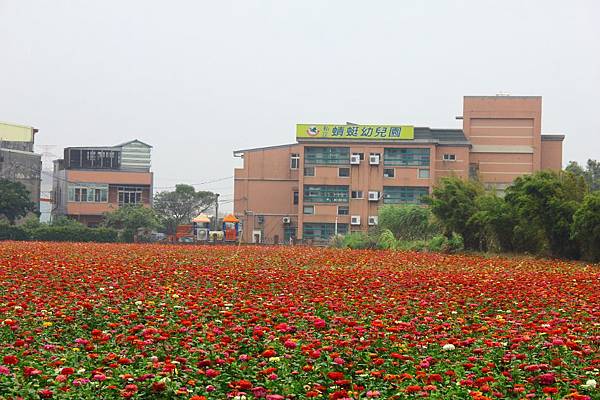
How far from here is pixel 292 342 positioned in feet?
20.5

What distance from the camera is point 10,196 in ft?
174

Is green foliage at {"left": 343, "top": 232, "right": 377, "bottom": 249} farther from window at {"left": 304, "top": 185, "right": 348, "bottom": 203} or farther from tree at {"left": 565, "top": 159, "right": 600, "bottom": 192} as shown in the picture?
tree at {"left": 565, "top": 159, "right": 600, "bottom": 192}

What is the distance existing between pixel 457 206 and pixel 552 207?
29.2 feet

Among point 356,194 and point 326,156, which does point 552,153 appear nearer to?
point 356,194

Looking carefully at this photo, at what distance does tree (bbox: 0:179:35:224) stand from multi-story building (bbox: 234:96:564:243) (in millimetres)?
17121

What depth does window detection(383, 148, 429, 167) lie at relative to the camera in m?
62.3

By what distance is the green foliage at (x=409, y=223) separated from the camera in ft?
143

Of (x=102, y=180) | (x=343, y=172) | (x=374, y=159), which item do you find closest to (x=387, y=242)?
(x=374, y=159)

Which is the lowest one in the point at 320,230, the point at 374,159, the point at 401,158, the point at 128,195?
the point at 320,230

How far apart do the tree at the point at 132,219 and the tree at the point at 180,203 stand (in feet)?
62.9

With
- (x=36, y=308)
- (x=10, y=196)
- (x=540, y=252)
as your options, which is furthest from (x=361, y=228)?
(x=36, y=308)

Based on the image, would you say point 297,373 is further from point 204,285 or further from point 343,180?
point 343,180

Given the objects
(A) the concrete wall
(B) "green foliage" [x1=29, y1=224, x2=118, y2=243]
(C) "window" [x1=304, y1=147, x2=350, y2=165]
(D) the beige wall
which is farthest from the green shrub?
(D) the beige wall

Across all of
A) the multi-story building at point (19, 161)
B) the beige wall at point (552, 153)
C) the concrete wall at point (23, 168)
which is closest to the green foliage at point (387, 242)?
the beige wall at point (552, 153)
